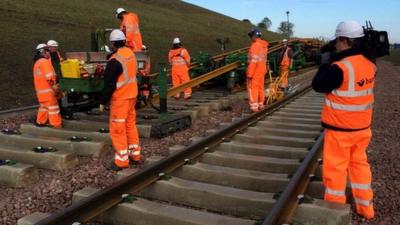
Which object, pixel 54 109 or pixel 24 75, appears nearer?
pixel 54 109

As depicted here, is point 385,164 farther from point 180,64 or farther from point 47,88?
point 180,64

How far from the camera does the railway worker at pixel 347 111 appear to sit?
13.5 feet

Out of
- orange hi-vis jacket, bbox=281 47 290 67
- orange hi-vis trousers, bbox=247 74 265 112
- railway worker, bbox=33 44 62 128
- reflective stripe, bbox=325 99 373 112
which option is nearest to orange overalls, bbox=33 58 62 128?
railway worker, bbox=33 44 62 128

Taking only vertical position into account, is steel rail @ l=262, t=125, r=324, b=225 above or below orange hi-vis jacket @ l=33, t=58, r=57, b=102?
below

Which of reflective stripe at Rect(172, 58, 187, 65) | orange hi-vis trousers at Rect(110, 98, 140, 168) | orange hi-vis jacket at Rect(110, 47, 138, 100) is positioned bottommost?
orange hi-vis trousers at Rect(110, 98, 140, 168)

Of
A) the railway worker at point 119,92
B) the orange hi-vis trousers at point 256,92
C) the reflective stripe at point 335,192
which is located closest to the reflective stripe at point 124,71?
the railway worker at point 119,92

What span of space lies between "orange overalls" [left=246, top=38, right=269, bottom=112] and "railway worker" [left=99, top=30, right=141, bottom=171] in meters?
4.20

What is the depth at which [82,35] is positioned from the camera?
2636 cm

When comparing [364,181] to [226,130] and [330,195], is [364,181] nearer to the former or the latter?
[330,195]

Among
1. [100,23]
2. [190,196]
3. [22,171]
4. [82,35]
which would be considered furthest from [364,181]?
[100,23]

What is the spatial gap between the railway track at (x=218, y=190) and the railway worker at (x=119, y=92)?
799 millimetres

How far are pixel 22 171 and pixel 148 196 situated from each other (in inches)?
71.3

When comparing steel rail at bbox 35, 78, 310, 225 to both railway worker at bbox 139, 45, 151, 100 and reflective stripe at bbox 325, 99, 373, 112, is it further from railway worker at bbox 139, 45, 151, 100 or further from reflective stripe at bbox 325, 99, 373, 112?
reflective stripe at bbox 325, 99, 373, 112

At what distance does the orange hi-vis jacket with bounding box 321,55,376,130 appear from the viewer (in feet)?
13.5
